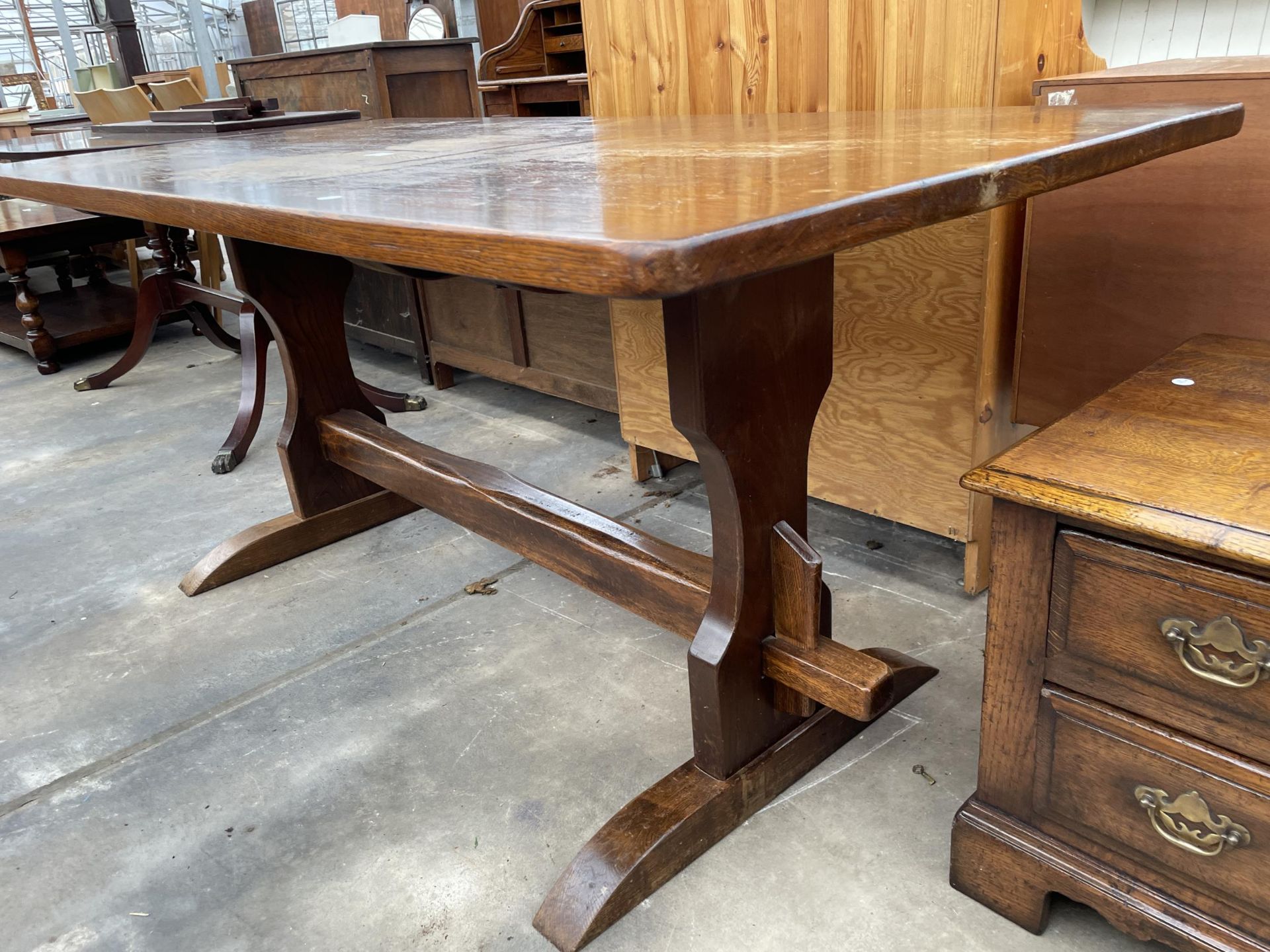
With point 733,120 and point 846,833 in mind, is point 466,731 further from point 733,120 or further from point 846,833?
point 733,120

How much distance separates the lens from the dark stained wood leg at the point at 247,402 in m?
2.75

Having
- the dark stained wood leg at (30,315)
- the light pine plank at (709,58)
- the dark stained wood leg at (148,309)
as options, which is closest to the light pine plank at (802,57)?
the light pine plank at (709,58)

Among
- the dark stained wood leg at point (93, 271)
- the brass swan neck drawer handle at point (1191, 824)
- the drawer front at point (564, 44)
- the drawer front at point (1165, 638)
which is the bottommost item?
the dark stained wood leg at point (93, 271)

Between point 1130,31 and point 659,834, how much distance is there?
2.41 metres

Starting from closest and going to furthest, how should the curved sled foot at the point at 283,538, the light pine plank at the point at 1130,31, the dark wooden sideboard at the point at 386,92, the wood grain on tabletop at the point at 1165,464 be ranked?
the wood grain on tabletop at the point at 1165,464 < the curved sled foot at the point at 283,538 < the light pine plank at the point at 1130,31 < the dark wooden sideboard at the point at 386,92

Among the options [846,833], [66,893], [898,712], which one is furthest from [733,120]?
[66,893]

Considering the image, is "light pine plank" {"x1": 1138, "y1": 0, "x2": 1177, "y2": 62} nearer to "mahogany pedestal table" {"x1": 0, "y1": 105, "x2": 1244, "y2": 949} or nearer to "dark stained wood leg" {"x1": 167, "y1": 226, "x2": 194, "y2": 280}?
"mahogany pedestal table" {"x1": 0, "y1": 105, "x2": 1244, "y2": 949}

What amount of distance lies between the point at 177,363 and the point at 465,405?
149 cm

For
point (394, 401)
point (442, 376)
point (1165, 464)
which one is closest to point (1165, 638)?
point (1165, 464)

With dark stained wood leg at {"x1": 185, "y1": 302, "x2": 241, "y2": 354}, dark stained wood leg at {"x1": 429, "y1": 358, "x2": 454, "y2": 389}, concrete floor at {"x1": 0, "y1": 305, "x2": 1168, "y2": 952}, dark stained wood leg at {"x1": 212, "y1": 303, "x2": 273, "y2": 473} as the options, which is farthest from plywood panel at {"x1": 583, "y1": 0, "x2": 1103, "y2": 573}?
dark stained wood leg at {"x1": 185, "y1": 302, "x2": 241, "y2": 354}

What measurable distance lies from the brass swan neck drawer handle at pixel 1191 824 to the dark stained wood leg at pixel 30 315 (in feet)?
13.3

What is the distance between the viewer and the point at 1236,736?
2.95ft

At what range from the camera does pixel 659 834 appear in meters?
1.24

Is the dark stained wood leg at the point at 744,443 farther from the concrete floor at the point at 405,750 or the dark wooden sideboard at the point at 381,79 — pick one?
the dark wooden sideboard at the point at 381,79
